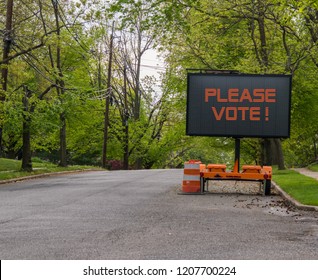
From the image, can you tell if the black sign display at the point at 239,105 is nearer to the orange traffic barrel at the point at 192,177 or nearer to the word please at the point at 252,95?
the word please at the point at 252,95

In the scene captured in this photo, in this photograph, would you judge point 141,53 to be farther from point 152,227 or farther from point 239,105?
point 152,227

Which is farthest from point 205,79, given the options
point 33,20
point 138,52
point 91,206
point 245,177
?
point 138,52

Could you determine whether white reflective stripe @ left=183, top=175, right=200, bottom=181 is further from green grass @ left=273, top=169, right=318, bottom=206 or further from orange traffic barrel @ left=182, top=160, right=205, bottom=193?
green grass @ left=273, top=169, right=318, bottom=206

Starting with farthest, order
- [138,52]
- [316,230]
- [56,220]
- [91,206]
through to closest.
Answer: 1. [138,52]
2. [91,206]
3. [56,220]
4. [316,230]

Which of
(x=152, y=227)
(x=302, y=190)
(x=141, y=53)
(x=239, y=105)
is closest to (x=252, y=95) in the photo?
(x=239, y=105)

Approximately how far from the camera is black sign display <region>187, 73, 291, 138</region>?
62.2ft

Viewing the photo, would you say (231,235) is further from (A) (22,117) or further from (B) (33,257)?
(A) (22,117)

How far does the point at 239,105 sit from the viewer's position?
62.3 ft

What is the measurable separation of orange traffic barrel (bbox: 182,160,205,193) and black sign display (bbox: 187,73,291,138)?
107 cm

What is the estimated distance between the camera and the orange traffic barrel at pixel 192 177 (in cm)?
1895

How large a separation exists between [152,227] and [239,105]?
360 inches

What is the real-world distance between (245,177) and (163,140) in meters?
42.5

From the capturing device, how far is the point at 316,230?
34.8 ft

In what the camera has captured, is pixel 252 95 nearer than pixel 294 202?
No
